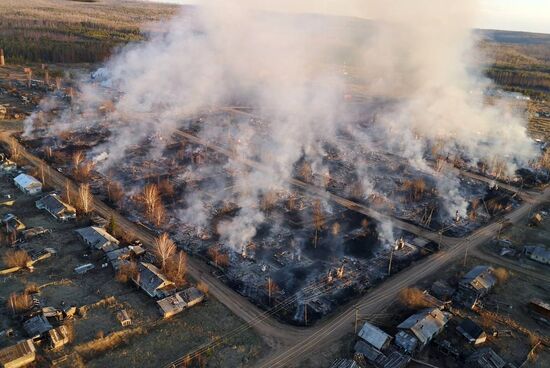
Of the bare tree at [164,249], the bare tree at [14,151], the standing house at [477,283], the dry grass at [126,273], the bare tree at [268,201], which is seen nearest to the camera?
the dry grass at [126,273]

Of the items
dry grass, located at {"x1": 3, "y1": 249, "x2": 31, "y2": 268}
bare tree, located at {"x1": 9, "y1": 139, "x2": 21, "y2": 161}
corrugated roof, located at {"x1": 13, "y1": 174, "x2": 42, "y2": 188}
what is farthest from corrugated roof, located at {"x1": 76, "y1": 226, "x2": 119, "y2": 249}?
bare tree, located at {"x1": 9, "y1": 139, "x2": 21, "y2": 161}

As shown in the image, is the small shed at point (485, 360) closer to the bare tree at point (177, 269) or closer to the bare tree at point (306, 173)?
the bare tree at point (177, 269)

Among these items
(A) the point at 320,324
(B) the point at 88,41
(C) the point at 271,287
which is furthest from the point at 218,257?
(B) the point at 88,41

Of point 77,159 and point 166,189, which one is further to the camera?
point 77,159

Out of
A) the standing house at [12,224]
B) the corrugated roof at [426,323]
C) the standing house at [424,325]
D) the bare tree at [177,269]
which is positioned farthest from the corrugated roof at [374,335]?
the standing house at [12,224]

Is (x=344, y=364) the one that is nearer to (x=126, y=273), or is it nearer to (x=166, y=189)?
(x=126, y=273)

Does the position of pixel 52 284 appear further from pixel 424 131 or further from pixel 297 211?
pixel 424 131
